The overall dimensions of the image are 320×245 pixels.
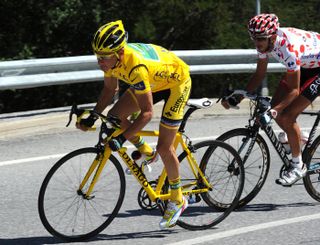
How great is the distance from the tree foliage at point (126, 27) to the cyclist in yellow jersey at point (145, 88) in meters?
11.8

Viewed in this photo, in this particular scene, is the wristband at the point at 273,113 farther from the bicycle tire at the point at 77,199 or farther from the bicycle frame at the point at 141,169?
the bicycle tire at the point at 77,199

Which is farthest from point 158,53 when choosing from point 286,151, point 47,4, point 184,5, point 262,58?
point 184,5

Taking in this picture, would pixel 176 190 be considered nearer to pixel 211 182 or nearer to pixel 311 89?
pixel 211 182

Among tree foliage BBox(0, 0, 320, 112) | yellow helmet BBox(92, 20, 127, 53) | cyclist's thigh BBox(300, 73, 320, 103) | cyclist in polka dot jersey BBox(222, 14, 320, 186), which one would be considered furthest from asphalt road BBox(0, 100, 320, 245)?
tree foliage BBox(0, 0, 320, 112)

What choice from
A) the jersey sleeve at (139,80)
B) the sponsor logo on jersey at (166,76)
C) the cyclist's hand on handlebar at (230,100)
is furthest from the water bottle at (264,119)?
the jersey sleeve at (139,80)

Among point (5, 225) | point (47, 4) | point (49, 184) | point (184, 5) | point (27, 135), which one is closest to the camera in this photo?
point (49, 184)

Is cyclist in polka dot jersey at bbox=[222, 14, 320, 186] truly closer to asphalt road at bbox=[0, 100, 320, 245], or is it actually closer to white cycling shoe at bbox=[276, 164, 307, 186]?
white cycling shoe at bbox=[276, 164, 307, 186]

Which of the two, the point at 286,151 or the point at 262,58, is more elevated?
the point at 262,58

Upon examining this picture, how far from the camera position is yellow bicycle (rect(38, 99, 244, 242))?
6430 mm

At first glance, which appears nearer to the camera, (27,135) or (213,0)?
(27,135)

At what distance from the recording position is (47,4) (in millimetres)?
18797

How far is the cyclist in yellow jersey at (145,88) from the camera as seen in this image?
20.4ft

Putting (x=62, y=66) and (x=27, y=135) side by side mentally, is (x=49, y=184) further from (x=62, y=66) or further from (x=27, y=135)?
(x=62, y=66)

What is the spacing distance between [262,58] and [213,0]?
48.6ft
